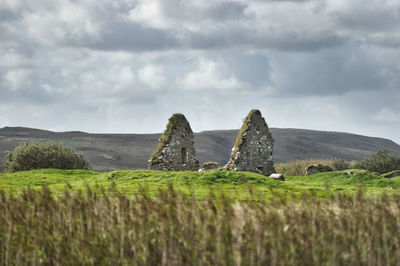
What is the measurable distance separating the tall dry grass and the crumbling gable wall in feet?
72.9

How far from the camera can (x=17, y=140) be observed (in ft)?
374

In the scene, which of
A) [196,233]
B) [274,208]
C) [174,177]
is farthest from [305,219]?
[174,177]

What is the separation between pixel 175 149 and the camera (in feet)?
98.0

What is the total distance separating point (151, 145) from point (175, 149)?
9516 centimetres

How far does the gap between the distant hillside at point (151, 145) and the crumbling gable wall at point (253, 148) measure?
5305 centimetres

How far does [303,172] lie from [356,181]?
13.5m

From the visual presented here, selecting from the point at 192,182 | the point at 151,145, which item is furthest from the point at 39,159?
the point at 151,145

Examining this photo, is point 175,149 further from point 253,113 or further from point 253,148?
point 253,113

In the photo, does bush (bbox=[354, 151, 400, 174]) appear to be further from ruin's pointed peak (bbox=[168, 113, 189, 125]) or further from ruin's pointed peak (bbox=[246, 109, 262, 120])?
ruin's pointed peak (bbox=[168, 113, 189, 125])

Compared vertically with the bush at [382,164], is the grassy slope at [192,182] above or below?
below

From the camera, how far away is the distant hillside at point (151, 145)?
99875 millimetres

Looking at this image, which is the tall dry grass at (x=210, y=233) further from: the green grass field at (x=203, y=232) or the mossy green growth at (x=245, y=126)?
the mossy green growth at (x=245, y=126)

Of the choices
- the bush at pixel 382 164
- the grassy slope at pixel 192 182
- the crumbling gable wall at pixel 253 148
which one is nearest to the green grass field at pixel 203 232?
the grassy slope at pixel 192 182

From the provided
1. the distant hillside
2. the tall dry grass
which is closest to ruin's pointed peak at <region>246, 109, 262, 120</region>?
the tall dry grass
